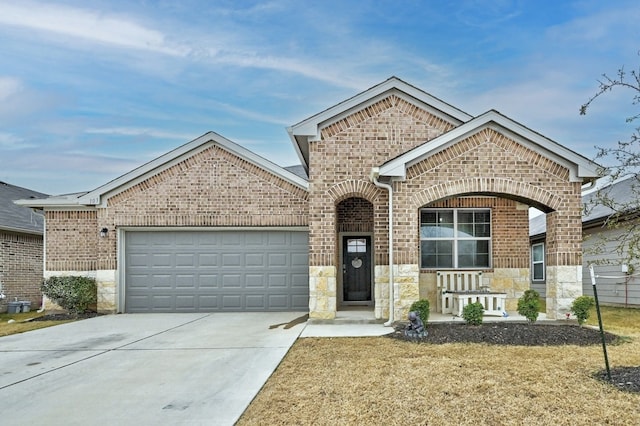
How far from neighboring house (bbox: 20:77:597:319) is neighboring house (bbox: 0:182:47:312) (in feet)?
9.31

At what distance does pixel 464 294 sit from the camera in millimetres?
11430

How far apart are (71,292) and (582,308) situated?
12.6 m

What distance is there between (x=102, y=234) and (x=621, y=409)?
1308 centimetres

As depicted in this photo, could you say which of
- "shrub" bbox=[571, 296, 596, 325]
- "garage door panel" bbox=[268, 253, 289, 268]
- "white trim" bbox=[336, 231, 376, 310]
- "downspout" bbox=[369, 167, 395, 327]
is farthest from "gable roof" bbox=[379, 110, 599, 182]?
"garage door panel" bbox=[268, 253, 289, 268]

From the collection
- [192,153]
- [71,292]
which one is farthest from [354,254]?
[71,292]

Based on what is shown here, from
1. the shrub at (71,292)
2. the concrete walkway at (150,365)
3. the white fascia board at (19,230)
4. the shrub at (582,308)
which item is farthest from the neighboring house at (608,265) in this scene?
the white fascia board at (19,230)

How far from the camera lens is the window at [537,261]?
72.1 feet

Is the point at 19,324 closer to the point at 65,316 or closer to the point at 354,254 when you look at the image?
the point at 65,316

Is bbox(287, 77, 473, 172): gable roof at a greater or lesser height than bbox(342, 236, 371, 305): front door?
greater

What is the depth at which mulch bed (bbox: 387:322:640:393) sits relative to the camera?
29.8 ft

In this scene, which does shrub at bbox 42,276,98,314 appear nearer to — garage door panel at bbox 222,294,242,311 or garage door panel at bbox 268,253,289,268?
garage door panel at bbox 222,294,242,311

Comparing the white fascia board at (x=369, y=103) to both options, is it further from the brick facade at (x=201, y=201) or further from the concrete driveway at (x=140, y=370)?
the concrete driveway at (x=140, y=370)

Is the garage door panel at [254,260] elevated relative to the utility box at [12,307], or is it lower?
elevated

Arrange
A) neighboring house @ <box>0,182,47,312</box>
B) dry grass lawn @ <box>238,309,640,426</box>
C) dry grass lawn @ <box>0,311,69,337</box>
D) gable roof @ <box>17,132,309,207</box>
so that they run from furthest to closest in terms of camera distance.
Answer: neighboring house @ <box>0,182,47,312</box>
gable roof @ <box>17,132,309,207</box>
dry grass lawn @ <box>0,311,69,337</box>
dry grass lawn @ <box>238,309,640,426</box>
